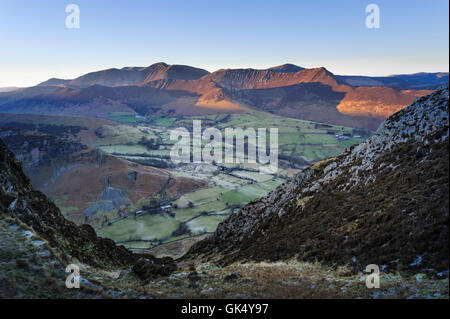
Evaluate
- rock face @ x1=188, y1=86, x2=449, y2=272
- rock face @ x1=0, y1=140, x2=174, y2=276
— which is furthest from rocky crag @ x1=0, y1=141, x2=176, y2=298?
rock face @ x1=188, y1=86, x2=449, y2=272

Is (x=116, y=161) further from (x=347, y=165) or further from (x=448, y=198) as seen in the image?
(x=448, y=198)

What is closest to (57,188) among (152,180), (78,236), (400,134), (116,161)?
(116,161)

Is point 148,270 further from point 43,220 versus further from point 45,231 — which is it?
point 43,220

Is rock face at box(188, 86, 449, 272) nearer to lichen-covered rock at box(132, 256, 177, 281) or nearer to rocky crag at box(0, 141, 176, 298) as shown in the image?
lichen-covered rock at box(132, 256, 177, 281)

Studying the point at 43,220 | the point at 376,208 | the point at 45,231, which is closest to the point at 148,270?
the point at 45,231

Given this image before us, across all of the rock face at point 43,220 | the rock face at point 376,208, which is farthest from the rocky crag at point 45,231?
the rock face at point 376,208

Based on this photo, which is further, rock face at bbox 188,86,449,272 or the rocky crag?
the rocky crag
